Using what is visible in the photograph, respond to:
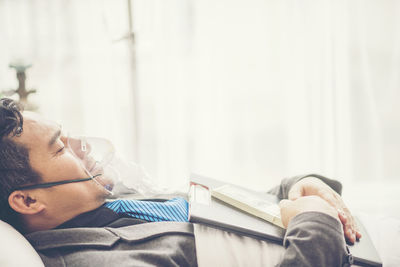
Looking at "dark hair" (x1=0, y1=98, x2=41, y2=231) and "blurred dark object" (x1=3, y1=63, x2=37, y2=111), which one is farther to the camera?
"blurred dark object" (x1=3, y1=63, x2=37, y2=111)

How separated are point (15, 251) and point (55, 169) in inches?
9.8

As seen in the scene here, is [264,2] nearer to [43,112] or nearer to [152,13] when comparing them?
[152,13]

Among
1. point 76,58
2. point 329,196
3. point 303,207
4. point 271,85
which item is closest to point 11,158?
point 303,207

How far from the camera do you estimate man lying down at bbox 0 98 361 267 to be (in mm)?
740

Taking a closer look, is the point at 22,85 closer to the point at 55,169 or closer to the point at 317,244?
the point at 55,169

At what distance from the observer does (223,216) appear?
2.82 feet

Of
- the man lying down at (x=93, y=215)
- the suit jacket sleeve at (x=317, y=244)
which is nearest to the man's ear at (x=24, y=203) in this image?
the man lying down at (x=93, y=215)

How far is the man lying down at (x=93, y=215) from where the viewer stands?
0.74 meters

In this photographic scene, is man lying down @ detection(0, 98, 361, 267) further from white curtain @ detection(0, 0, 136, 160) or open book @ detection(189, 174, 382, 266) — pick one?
white curtain @ detection(0, 0, 136, 160)

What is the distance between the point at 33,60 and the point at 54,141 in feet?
4.01

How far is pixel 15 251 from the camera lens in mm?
708

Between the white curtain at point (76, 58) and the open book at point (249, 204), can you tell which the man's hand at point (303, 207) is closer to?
the open book at point (249, 204)

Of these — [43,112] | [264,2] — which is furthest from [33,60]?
[264,2]

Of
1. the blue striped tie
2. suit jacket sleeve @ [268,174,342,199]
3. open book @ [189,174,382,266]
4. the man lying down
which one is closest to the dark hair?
the man lying down
